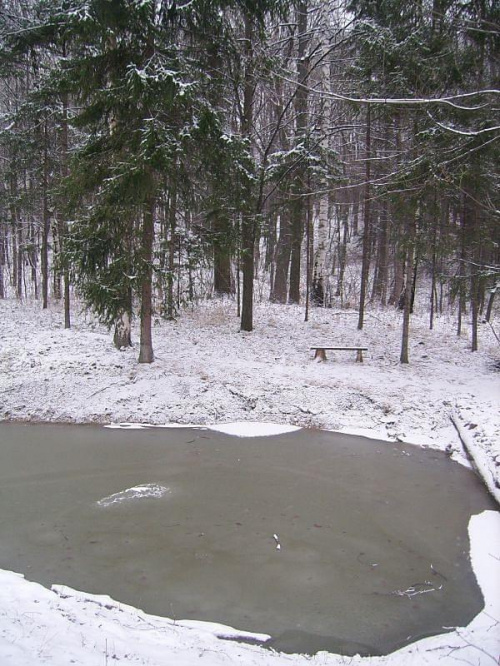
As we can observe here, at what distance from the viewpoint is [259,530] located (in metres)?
5.49

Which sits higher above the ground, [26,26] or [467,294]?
[26,26]

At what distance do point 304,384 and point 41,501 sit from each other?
5906mm

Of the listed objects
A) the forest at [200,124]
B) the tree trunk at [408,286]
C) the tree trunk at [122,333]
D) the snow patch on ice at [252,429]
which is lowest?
the snow patch on ice at [252,429]

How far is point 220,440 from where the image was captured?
332 inches

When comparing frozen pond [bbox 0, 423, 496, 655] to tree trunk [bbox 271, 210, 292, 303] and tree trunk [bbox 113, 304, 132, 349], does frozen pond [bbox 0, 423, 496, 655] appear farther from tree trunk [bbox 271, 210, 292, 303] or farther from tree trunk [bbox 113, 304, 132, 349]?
tree trunk [bbox 271, 210, 292, 303]

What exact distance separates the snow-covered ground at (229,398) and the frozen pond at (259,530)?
26 cm

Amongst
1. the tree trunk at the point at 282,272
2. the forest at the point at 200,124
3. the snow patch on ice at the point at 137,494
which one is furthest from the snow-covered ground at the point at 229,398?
the tree trunk at the point at 282,272

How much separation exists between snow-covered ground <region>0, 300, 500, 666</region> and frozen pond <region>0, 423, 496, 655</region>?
260 mm

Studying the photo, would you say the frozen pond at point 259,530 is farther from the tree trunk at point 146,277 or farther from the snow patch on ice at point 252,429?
the tree trunk at point 146,277

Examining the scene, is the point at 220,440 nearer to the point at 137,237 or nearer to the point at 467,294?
the point at 137,237

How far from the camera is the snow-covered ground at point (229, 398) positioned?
3609mm

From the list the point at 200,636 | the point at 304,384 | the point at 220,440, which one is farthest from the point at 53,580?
Answer: the point at 304,384

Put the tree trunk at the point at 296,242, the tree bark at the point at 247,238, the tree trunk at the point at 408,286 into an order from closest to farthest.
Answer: the tree trunk at the point at 408,286, the tree bark at the point at 247,238, the tree trunk at the point at 296,242

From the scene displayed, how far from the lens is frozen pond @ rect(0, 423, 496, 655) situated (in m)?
4.20
